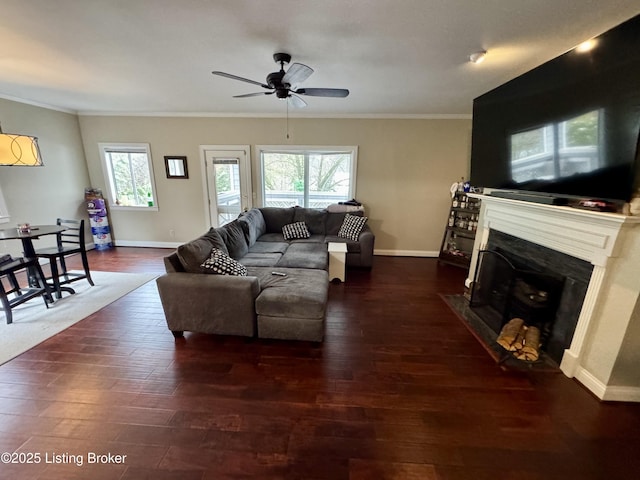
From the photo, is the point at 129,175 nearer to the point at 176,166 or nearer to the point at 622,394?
the point at 176,166

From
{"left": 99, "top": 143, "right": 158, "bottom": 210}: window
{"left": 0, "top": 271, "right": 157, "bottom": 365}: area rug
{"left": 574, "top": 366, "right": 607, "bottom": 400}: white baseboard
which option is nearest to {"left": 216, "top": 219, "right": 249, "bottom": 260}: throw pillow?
{"left": 0, "top": 271, "right": 157, "bottom": 365}: area rug

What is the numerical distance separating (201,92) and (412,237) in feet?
14.0

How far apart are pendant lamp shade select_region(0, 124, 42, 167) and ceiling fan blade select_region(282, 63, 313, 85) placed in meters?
3.14

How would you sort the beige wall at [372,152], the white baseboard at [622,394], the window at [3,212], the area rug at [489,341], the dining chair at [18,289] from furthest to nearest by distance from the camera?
the beige wall at [372,152]
the window at [3,212]
the dining chair at [18,289]
the area rug at [489,341]
the white baseboard at [622,394]

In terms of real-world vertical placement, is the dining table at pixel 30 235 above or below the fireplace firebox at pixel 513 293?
above

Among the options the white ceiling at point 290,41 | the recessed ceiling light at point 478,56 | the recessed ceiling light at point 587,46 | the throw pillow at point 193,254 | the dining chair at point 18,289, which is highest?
the white ceiling at point 290,41

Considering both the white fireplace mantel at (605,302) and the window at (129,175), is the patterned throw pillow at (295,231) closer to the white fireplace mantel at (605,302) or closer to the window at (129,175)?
the window at (129,175)

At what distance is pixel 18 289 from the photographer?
292 centimetres

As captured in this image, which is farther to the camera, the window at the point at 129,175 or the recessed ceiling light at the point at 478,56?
the window at the point at 129,175

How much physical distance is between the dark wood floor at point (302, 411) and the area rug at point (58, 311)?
197mm

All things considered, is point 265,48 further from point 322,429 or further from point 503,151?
point 322,429

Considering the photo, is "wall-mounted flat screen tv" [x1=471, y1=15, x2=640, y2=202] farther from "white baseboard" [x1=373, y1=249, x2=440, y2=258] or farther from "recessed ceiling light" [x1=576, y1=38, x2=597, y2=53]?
"white baseboard" [x1=373, y1=249, x2=440, y2=258]

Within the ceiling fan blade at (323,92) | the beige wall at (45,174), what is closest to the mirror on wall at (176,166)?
the beige wall at (45,174)

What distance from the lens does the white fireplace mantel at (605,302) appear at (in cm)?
167
